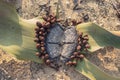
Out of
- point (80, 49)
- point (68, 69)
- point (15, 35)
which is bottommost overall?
point (68, 69)

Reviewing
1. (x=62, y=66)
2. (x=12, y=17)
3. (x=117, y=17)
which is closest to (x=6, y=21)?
(x=12, y=17)

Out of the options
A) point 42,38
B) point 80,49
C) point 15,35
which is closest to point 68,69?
point 80,49

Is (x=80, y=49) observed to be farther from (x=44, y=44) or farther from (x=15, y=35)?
(x=15, y=35)

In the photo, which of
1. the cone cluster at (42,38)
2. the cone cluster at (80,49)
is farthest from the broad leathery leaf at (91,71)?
the cone cluster at (42,38)

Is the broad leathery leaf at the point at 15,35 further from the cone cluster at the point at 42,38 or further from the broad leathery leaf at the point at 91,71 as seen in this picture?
the broad leathery leaf at the point at 91,71

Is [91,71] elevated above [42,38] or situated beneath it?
situated beneath

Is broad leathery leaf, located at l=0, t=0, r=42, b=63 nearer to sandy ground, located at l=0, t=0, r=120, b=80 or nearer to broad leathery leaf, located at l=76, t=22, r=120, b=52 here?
sandy ground, located at l=0, t=0, r=120, b=80
